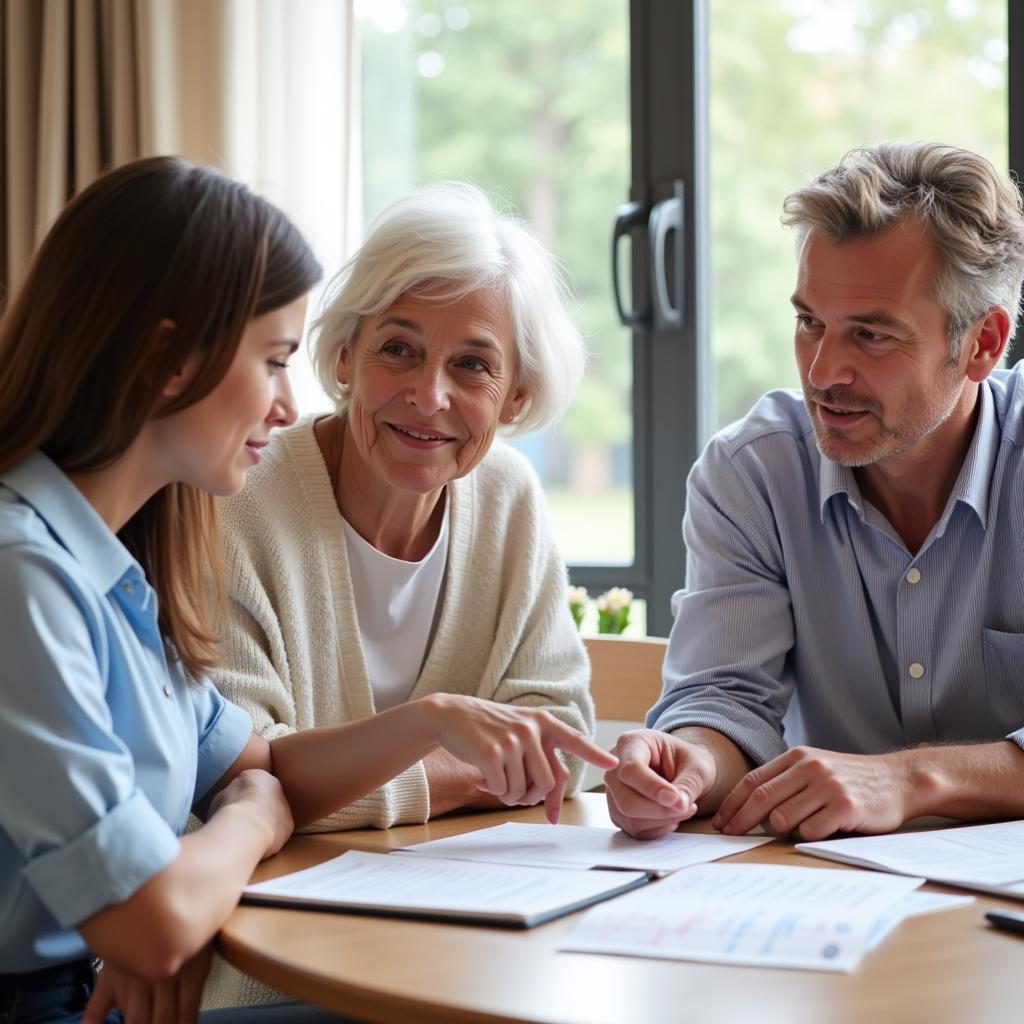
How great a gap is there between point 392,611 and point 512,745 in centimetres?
52

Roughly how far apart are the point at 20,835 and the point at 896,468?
1236 millimetres

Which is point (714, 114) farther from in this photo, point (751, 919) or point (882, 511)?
point (751, 919)

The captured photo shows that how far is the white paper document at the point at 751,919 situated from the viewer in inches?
40.0

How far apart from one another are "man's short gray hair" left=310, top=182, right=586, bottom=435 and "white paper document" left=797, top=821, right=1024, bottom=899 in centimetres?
78

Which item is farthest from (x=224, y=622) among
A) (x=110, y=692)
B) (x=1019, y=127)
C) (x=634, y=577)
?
(x=1019, y=127)

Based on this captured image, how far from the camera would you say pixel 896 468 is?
73.0 inches

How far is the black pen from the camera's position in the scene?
1.08 meters

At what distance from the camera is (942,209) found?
5.80ft

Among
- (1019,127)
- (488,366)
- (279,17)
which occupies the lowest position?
(488,366)

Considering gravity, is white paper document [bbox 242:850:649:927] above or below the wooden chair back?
above

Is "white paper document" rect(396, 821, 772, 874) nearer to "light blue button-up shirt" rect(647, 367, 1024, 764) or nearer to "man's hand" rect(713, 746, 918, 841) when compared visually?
"man's hand" rect(713, 746, 918, 841)

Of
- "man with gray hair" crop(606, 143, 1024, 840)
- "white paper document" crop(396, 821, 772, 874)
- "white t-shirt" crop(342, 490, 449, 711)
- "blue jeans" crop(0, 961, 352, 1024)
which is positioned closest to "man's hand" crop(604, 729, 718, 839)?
"white paper document" crop(396, 821, 772, 874)

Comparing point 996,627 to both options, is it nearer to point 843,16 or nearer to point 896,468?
point 896,468

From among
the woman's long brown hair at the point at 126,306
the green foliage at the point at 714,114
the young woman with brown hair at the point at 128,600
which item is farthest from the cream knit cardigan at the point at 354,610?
the green foliage at the point at 714,114
